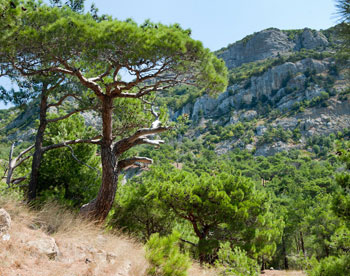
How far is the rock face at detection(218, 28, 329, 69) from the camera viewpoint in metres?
127

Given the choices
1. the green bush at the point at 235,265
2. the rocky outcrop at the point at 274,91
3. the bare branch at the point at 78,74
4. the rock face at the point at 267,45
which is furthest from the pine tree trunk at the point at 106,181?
the rock face at the point at 267,45

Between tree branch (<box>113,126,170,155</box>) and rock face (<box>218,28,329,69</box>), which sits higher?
rock face (<box>218,28,329,69</box>)

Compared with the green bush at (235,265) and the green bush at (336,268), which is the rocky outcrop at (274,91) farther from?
the green bush at (235,265)

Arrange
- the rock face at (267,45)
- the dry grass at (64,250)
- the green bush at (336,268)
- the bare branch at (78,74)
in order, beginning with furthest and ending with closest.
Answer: the rock face at (267,45) < the bare branch at (78,74) < the green bush at (336,268) < the dry grass at (64,250)

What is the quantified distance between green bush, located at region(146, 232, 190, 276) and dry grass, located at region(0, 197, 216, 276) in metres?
0.13

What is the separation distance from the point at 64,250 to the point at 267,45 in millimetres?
156238

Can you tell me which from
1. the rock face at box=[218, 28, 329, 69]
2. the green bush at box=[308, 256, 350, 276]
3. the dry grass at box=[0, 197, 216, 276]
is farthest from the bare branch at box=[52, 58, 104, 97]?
the rock face at box=[218, 28, 329, 69]

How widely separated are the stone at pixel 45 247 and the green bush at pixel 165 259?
4.09 ft

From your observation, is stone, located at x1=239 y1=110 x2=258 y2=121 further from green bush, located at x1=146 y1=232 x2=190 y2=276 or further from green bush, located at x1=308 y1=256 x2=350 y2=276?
green bush, located at x1=146 y1=232 x2=190 y2=276

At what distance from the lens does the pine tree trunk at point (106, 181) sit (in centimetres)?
498

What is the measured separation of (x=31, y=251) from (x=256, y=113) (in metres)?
94.7

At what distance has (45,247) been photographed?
312 centimetres

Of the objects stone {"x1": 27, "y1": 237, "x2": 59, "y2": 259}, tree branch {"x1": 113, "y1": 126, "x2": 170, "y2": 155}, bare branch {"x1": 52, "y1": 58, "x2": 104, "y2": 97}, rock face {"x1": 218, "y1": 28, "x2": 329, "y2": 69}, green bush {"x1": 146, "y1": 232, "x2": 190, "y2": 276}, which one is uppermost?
rock face {"x1": 218, "y1": 28, "x2": 329, "y2": 69}

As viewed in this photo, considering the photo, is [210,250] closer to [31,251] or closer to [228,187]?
[228,187]
